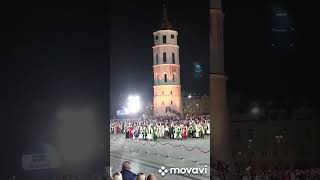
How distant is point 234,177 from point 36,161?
247cm

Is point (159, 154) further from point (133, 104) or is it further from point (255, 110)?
point (255, 110)

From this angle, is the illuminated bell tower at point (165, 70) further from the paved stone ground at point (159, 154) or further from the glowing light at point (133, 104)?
the paved stone ground at point (159, 154)

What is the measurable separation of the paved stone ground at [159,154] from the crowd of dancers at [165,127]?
7 centimetres

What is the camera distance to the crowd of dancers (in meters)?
5.63

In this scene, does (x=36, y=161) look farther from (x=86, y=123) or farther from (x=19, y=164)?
(x=86, y=123)

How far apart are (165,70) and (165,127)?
0.69m

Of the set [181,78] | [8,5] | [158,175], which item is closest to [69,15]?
[8,5]

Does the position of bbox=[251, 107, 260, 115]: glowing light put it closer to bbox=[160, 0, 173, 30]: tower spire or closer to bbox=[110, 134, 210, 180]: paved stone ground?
bbox=[110, 134, 210, 180]: paved stone ground

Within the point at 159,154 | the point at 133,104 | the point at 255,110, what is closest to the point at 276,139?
the point at 255,110

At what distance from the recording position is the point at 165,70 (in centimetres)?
577

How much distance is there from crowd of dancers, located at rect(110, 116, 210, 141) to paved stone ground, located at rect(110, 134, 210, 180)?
0.07 metres

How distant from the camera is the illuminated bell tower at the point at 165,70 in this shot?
573 centimetres

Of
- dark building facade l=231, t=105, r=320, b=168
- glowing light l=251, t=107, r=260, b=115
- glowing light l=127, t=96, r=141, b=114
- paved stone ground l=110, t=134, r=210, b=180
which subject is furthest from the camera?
glowing light l=251, t=107, r=260, b=115

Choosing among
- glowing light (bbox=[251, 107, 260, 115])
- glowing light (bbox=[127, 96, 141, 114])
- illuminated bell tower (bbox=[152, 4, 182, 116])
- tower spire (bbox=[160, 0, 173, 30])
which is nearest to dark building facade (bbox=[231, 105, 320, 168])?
glowing light (bbox=[251, 107, 260, 115])
